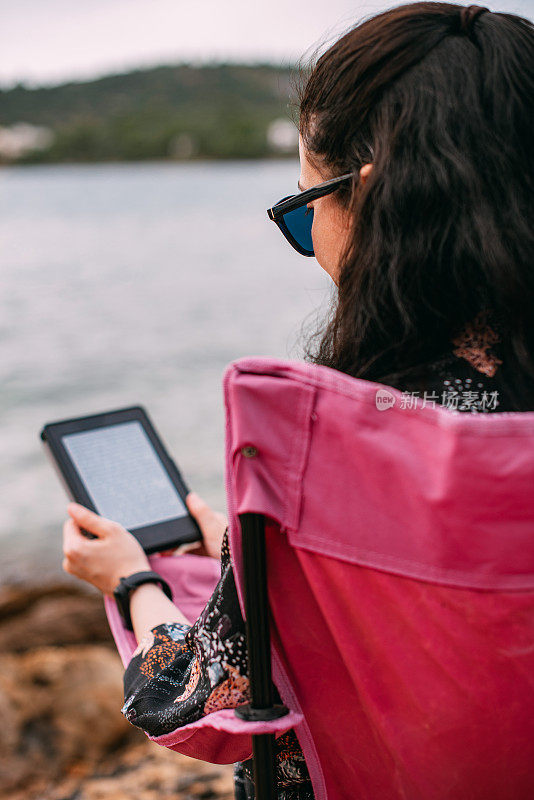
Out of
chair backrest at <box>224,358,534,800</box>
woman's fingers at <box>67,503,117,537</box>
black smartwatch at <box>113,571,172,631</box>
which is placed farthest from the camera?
woman's fingers at <box>67,503,117,537</box>

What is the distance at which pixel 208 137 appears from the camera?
48.5 metres

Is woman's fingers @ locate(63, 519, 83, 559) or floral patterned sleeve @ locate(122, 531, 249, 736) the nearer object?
floral patterned sleeve @ locate(122, 531, 249, 736)

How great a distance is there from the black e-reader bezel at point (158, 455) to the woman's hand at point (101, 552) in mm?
77

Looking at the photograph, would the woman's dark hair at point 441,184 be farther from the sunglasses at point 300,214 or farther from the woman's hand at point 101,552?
the woman's hand at point 101,552

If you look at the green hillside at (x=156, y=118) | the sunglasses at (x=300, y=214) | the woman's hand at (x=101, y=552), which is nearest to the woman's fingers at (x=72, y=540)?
the woman's hand at (x=101, y=552)

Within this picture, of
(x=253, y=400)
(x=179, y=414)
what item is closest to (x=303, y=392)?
(x=253, y=400)

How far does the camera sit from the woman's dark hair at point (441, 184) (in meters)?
0.88

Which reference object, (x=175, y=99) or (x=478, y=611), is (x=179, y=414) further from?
(x=175, y=99)

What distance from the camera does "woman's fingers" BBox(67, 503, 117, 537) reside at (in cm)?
135

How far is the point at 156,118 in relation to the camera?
161 ft

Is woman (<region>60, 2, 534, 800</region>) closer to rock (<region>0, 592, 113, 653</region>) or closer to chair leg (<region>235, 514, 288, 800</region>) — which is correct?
chair leg (<region>235, 514, 288, 800</region>)

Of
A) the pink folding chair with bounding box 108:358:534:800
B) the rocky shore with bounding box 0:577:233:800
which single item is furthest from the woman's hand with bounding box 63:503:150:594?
the rocky shore with bounding box 0:577:233:800

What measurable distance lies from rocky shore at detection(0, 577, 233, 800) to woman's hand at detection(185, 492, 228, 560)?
1.45 metres

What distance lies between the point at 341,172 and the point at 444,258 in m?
0.20
